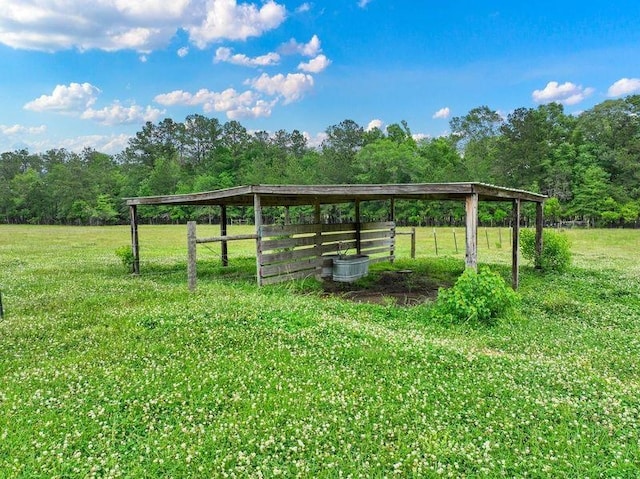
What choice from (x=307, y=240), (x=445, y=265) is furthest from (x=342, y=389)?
(x=445, y=265)

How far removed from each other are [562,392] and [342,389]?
238 centimetres

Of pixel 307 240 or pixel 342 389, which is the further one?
pixel 307 240

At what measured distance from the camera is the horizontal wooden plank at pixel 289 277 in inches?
392

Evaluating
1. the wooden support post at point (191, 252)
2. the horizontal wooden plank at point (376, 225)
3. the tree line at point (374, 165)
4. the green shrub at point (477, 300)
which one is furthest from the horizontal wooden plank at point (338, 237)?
the tree line at point (374, 165)

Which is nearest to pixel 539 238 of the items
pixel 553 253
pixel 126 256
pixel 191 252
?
pixel 553 253

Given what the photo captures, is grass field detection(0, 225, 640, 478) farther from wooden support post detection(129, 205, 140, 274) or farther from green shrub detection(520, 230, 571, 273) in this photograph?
green shrub detection(520, 230, 571, 273)

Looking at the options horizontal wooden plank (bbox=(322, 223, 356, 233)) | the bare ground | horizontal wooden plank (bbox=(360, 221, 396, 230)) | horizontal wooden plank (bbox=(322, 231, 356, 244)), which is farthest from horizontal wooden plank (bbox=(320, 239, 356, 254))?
the bare ground

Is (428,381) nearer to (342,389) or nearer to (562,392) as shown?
(342,389)

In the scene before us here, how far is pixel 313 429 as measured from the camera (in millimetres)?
3740

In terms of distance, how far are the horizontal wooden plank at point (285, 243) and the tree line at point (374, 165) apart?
102 feet

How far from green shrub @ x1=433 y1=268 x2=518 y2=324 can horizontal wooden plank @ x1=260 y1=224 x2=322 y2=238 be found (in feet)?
14.7

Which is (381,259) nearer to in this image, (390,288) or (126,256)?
(390,288)

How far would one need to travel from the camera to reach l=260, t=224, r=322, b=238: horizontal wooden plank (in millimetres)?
9930

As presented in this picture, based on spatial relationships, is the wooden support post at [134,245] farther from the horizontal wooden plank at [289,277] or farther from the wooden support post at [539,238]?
the wooden support post at [539,238]
